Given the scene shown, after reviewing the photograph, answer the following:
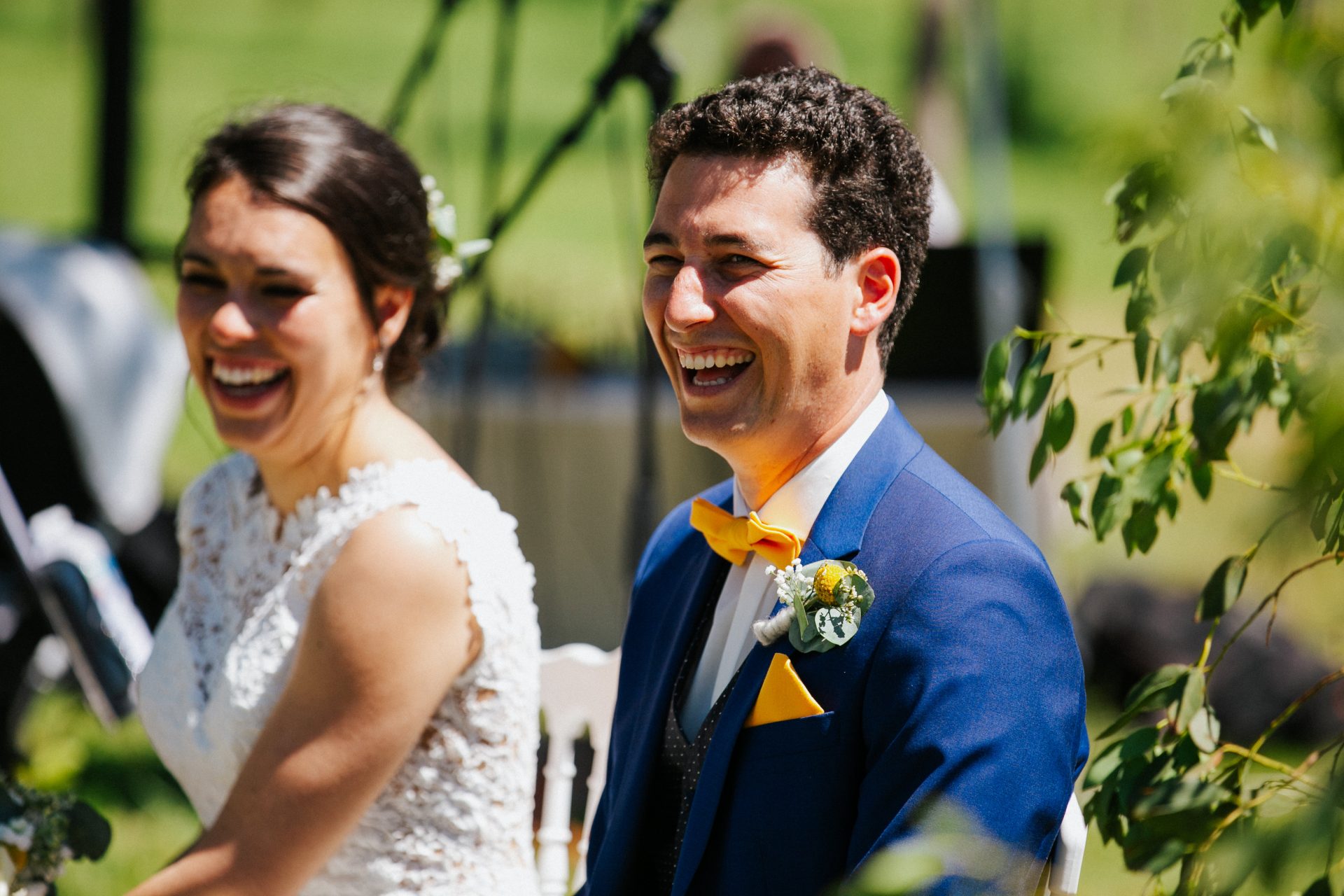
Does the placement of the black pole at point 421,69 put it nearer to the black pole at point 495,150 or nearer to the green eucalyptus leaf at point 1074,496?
the black pole at point 495,150

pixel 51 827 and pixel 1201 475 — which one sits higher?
pixel 1201 475

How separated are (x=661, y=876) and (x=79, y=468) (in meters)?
3.50

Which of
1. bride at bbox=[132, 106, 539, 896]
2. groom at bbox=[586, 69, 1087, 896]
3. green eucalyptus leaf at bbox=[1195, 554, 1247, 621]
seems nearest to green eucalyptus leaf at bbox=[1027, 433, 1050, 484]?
groom at bbox=[586, 69, 1087, 896]

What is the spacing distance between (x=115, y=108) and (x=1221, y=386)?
5300 millimetres

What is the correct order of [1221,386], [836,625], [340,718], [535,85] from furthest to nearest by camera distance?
1. [535,85]
2. [340,718]
3. [836,625]
4. [1221,386]

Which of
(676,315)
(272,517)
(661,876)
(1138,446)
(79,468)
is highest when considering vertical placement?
(676,315)

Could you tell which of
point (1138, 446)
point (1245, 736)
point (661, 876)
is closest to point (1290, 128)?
point (1138, 446)

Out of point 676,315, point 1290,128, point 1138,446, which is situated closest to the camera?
point 1290,128

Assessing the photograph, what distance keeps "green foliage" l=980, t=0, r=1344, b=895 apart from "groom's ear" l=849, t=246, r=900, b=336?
0.14m

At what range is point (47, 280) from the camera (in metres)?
4.70

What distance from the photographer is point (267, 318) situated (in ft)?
7.22

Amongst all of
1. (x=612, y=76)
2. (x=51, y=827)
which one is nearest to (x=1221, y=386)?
(x=612, y=76)

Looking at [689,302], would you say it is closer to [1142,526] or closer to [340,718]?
[1142,526]

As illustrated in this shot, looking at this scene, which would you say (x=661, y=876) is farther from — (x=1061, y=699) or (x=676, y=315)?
(x=676, y=315)
